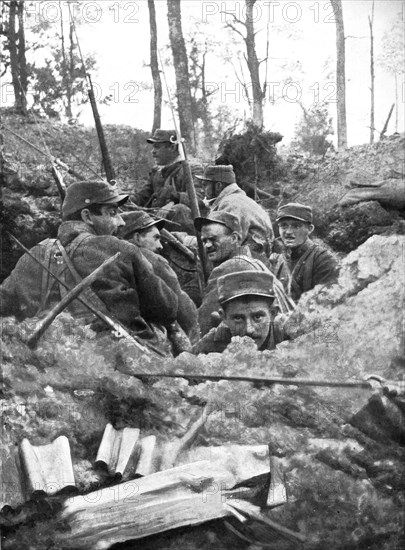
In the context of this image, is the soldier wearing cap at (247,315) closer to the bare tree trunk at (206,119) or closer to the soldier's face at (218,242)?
the soldier's face at (218,242)

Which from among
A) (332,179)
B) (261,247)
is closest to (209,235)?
(261,247)

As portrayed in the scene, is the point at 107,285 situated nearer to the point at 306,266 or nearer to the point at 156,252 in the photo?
the point at 156,252

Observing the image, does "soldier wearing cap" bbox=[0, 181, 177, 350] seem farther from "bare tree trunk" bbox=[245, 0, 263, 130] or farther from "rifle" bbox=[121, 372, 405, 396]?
"bare tree trunk" bbox=[245, 0, 263, 130]

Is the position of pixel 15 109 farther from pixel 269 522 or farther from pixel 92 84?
pixel 269 522

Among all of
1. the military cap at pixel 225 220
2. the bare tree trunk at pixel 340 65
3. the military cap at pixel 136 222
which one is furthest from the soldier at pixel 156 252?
the bare tree trunk at pixel 340 65

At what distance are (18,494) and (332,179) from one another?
349 cm

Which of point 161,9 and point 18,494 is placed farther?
point 161,9

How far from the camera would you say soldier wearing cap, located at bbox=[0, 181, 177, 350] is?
34.3 ft

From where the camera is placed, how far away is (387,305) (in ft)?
34.0

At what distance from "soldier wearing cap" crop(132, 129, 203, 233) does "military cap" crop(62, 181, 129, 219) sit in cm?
34

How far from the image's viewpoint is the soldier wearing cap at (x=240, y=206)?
10609 millimetres

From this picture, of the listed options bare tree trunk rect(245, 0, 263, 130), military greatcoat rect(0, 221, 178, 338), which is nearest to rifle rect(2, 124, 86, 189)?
military greatcoat rect(0, 221, 178, 338)

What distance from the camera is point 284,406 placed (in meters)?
10.1

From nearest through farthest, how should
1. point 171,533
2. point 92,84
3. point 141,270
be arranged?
point 171,533 → point 141,270 → point 92,84
